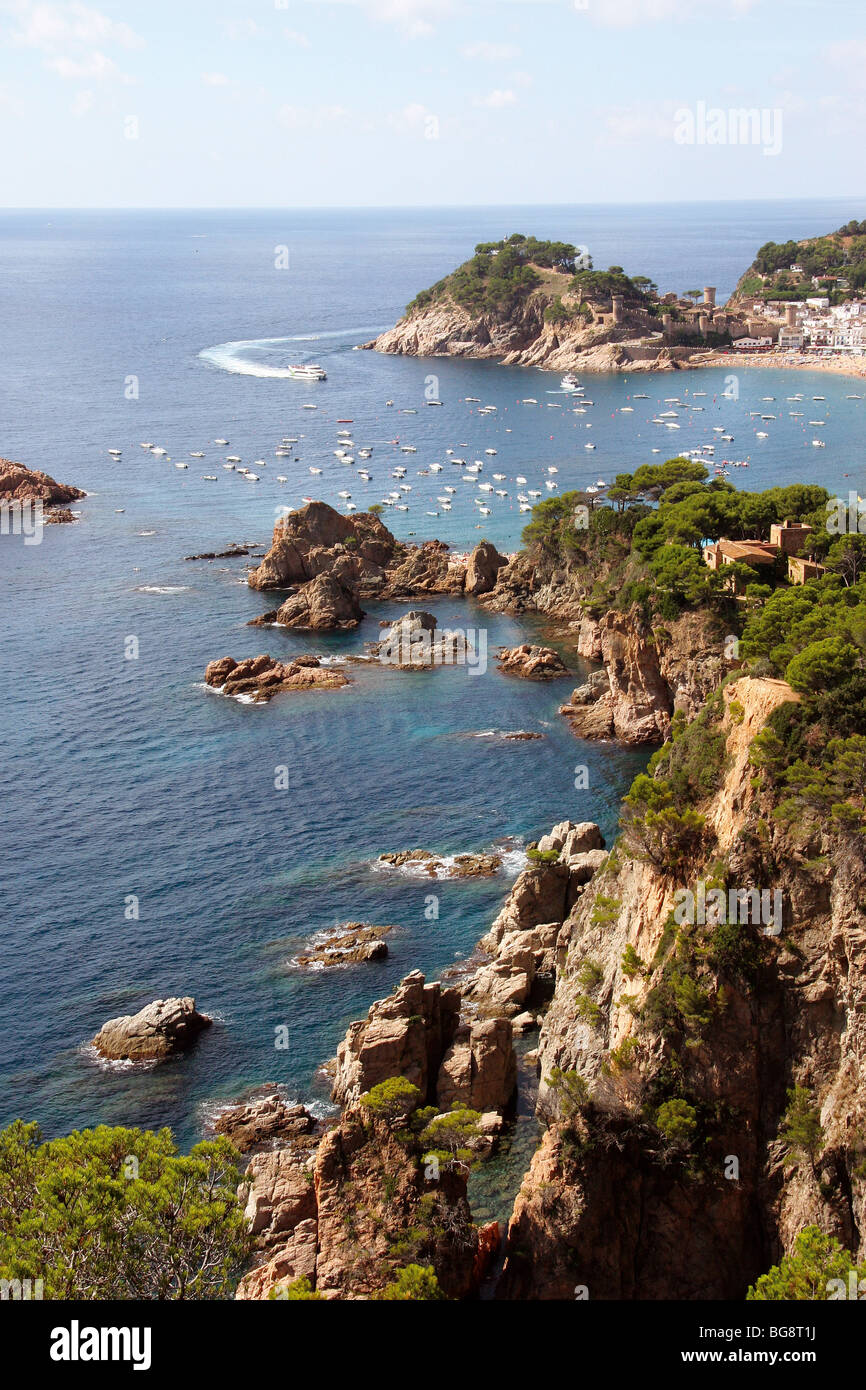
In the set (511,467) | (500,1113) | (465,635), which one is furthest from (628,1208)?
(511,467)

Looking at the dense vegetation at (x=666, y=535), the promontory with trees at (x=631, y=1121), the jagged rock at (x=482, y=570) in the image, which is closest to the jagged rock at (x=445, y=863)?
the promontory with trees at (x=631, y=1121)

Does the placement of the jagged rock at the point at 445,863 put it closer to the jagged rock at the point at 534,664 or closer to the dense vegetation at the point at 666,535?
the dense vegetation at the point at 666,535

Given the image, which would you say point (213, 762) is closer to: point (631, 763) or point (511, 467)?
point (631, 763)

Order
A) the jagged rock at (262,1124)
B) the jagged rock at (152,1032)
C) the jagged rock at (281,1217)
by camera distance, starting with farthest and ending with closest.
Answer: the jagged rock at (152,1032)
the jagged rock at (262,1124)
the jagged rock at (281,1217)

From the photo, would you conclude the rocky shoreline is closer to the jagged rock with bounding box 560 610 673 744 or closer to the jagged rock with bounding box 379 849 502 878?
the jagged rock with bounding box 379 849 502 878

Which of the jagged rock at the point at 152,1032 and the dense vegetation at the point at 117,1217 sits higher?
the dense vegetation at the point at 117,1217

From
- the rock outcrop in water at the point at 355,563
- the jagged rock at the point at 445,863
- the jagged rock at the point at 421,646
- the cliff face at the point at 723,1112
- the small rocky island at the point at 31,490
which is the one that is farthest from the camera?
the small rocky island at the point at 31,490
